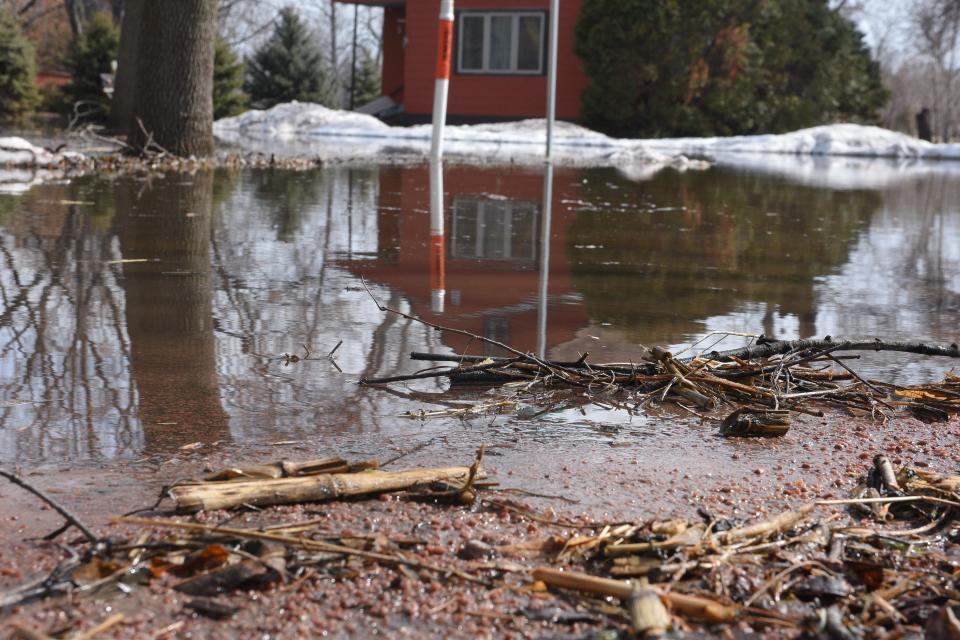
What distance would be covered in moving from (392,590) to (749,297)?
12.7 ft

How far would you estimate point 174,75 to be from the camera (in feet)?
41.4

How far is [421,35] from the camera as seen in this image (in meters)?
29.0

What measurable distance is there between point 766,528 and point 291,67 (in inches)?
1394

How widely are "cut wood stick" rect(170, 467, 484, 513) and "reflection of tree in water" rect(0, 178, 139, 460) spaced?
582 mm

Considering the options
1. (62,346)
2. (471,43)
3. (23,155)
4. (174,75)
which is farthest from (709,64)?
(62,346)

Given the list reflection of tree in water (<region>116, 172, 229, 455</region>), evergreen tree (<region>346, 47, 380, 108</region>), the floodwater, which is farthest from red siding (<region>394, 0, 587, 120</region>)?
reflection of tree in water (<region>116, 172, 229, 455</region>)

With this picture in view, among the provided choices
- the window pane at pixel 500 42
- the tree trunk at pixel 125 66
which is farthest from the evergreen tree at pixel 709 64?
the tree trunk at pixel 125 66

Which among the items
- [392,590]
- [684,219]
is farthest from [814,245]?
[392,590]

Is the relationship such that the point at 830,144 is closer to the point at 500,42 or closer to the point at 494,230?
the point at 500,42

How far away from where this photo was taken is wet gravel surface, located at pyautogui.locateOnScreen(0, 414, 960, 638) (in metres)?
2.01

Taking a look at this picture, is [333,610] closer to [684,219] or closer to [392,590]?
[392,590]

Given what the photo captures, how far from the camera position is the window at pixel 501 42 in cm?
2838

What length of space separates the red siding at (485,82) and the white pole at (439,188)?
13.6 metres

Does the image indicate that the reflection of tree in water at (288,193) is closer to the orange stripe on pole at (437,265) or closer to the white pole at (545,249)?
the orange stripe on pole at (437,265)
